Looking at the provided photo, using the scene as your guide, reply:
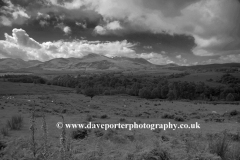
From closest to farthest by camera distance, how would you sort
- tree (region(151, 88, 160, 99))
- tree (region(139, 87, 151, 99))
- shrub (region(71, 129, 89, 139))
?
shrub (region(71, 129, 89, 139))
tree (region(139, 87, 151, 99))
tree (region(151, 88, 160, 99))

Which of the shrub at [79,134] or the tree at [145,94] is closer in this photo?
the shrub at [79,134]

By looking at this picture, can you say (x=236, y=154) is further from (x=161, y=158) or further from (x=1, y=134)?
(x=1, y=134)

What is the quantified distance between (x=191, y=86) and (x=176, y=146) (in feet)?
283

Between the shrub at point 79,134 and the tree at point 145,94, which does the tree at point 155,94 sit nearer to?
the tree at point 145,94

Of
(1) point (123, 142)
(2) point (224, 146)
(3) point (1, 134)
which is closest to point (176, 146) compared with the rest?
(2) point (224, 146)

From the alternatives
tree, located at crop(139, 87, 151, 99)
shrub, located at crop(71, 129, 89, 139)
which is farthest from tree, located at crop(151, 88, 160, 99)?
shrub, located at crop(71, 129, 89, 139)

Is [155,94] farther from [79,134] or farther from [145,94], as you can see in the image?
[79,134]

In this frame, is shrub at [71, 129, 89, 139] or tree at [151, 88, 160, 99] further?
tree at [151, 88, 160, 99]

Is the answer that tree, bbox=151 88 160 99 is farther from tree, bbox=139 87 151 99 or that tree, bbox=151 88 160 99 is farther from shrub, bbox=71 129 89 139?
shrub, bbox=71 129 89 139

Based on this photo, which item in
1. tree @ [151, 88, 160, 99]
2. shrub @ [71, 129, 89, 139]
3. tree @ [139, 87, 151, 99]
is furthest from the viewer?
tree @ [151, 88, 160, 99]

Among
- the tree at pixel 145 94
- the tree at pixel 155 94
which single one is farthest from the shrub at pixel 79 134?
the tree at pixel 155 94

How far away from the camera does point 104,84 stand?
409 feet

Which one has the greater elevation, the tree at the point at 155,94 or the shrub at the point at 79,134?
the shrub at the point at 79,134

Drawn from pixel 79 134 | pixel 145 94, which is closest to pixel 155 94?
pixel 145 94
